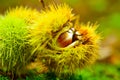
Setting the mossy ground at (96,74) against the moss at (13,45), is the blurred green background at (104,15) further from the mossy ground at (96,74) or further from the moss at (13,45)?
the moss at (13,45)

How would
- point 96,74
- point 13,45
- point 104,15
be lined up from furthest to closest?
point 104,15 < point 96,74 < point 13,45

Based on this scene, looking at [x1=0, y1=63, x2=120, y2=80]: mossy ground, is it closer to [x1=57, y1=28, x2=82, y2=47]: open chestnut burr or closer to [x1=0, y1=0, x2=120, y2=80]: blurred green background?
[x1=57, y1=28, x2=82, y2=47]: open chestnut burr

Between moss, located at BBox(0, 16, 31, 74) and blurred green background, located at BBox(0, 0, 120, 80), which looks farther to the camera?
blurred green background, located at BBox(0, 0, 120, 80)

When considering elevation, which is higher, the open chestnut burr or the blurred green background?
the blurred green background

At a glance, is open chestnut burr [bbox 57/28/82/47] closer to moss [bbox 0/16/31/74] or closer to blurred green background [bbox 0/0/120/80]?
moss [bbox 0/16/31/74]

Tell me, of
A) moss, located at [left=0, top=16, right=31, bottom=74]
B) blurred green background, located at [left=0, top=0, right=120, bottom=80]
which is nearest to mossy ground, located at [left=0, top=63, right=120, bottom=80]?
moss, located at [left=0, top=16, right=31, bottom=74]

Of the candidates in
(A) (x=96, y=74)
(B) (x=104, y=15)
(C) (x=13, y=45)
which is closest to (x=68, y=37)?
(C) (x=13, y=45)

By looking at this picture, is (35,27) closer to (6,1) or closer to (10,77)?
(10,77)

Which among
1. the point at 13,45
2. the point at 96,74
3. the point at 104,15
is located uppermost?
the point at 104,15

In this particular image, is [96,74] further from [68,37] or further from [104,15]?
[104,15]

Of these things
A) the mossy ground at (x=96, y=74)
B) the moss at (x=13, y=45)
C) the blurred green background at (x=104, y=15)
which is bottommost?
the mossy ground at (x=96, y=74)

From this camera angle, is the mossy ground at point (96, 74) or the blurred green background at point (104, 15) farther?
the blurred green background at point (104, 15)

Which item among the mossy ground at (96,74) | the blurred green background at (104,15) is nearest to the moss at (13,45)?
the mossy ground at (96,74)

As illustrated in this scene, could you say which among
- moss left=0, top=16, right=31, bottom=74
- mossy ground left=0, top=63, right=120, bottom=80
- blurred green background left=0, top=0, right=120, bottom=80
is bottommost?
mossy ground left=0, top=63, right=120, bottom=80
